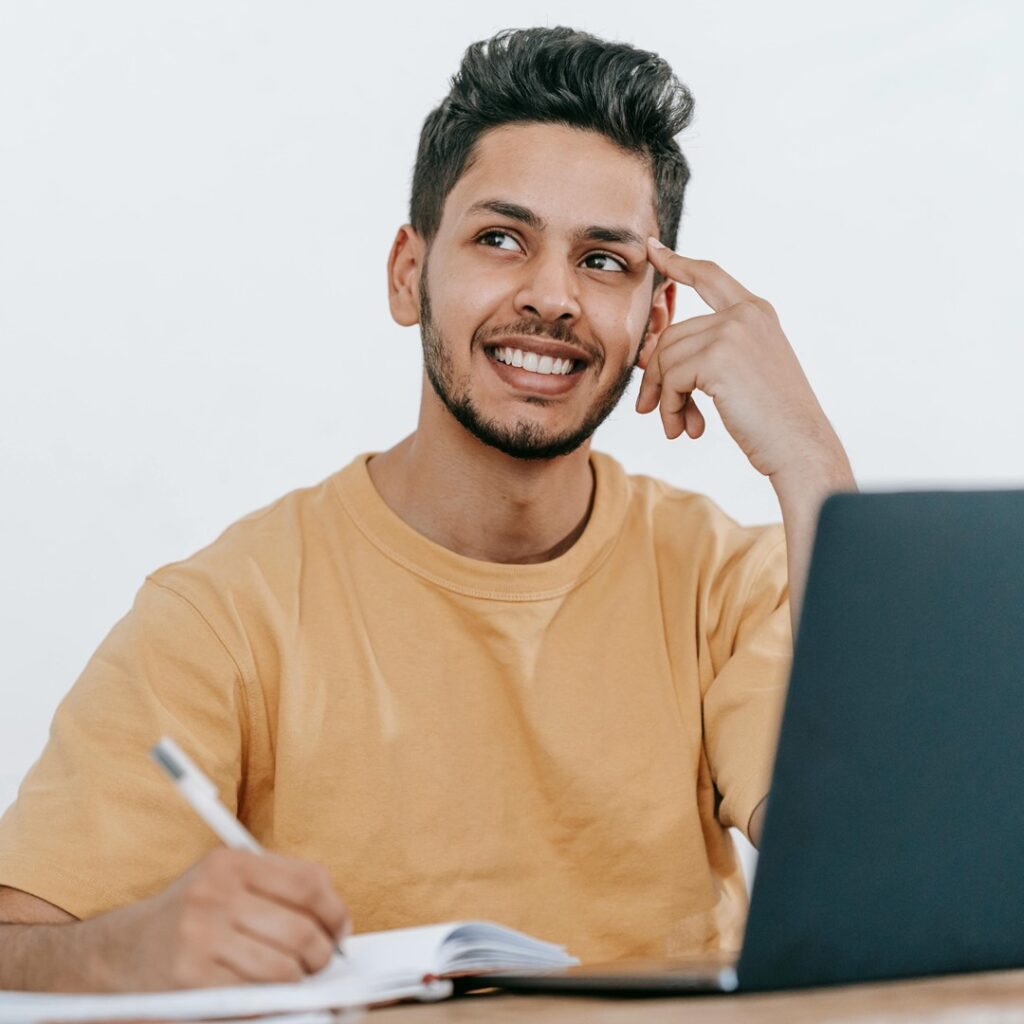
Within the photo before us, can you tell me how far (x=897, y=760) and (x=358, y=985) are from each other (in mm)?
354

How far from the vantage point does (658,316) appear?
198 centimetres

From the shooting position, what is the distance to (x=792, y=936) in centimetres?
84

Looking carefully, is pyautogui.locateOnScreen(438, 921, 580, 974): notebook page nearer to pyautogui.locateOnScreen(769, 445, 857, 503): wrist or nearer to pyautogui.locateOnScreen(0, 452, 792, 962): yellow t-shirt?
pyautogui.locateOnScreen(0, 452, 792, 962): yellow t-shirt

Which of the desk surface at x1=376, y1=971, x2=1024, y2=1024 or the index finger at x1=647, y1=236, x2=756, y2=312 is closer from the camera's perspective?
the desk surface at x1=376, y1=971, x2=1024, y2=1024

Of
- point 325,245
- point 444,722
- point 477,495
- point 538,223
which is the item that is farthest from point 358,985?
point 325,245

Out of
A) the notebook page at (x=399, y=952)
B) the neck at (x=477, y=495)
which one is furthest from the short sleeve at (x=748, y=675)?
the notebook page at (x=399, y=952)

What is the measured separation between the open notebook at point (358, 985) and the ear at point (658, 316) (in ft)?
3.25

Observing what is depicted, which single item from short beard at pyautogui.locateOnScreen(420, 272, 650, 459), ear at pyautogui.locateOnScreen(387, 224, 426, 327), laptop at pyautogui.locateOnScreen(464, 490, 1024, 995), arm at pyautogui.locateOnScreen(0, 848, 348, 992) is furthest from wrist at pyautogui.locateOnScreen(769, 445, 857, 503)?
arm at pyautogui.locateOnScreen(0, 848, 348, 992)

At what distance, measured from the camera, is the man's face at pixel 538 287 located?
177 cm

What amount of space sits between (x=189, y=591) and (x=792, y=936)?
0.90 m

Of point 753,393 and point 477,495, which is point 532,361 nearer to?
point 477,495

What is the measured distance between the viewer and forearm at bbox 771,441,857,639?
155cm

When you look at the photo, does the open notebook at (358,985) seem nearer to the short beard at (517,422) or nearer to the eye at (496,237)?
the short beard at (517,422)

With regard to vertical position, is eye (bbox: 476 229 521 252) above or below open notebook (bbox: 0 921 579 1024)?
above
